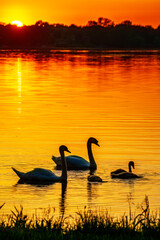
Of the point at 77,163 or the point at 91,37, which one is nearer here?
the point at 77,163

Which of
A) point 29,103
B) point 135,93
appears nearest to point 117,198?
point 29,103

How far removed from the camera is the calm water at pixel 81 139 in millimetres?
13328

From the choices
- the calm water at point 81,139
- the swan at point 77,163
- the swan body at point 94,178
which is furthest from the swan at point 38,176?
the swan at point 77,163

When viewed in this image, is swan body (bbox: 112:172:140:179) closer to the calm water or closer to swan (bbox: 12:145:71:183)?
the calm water

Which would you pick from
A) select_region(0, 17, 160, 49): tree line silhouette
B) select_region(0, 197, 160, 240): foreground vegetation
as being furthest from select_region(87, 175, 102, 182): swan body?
select_region(0, 17, 160, 49): tree line silhouette

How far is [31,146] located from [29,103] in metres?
11.2

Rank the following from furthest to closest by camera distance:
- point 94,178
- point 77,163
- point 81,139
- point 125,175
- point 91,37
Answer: point 91,37, point 81,139, point 77,163, point 125,175, point 94,178

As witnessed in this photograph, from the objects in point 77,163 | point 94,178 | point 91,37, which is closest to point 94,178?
point 94,178

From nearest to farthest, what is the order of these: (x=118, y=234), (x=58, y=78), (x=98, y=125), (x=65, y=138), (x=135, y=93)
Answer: (x=118, y=234)
(x=65, y=138)
(x=98, y=125)
(x=135, y=93)
(x=58, y=78)

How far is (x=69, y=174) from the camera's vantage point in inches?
634

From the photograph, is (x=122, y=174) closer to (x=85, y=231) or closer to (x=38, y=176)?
(x=38, y=176)

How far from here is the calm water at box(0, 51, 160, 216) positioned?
1333 cm

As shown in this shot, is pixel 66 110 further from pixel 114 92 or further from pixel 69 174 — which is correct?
pixel 69 174

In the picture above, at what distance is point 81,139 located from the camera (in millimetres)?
19641
